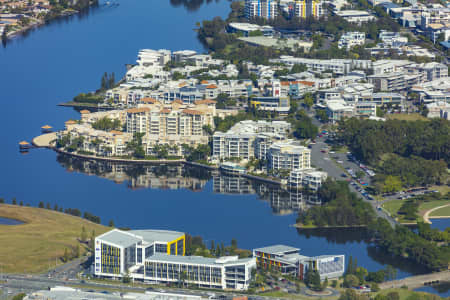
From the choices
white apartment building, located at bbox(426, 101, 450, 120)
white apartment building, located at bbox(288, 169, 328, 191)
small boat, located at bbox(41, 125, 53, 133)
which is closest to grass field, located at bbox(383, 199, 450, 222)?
white apartment building, located at bbox(288, 169, 328, 191)

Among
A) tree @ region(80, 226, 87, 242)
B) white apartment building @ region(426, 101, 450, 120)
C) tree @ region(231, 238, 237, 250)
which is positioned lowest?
tree @ region(231, 238, 237, 250)

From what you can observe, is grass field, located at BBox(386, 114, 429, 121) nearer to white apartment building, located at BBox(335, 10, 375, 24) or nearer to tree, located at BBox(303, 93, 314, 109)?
tree, located at BBox(303, 93, 314, 109)

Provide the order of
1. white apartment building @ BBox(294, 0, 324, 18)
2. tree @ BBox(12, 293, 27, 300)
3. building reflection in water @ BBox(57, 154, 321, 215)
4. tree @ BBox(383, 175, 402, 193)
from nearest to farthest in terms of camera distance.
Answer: tree @ BBox(12, 293, 27, 300)
tree @ BBox(383, 175, 402, 193)
building reflection in water @ BBox(57, 154, 321, 215)
white apartment building @ BBox(294, 0, 324, 18)

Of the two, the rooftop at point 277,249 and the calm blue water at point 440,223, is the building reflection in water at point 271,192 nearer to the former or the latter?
the calm blue water at point 440,223

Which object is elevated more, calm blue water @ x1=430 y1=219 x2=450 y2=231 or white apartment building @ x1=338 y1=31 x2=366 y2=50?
white apartment building @ x1=338 y1=31 x2=366 y2=50

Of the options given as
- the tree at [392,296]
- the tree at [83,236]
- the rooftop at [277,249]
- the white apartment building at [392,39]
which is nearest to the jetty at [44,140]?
the tree at [83,236]

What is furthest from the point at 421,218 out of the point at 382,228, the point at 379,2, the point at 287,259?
the point at 379,2

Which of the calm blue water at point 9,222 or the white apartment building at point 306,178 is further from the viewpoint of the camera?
the white apartment building at point 306,178
